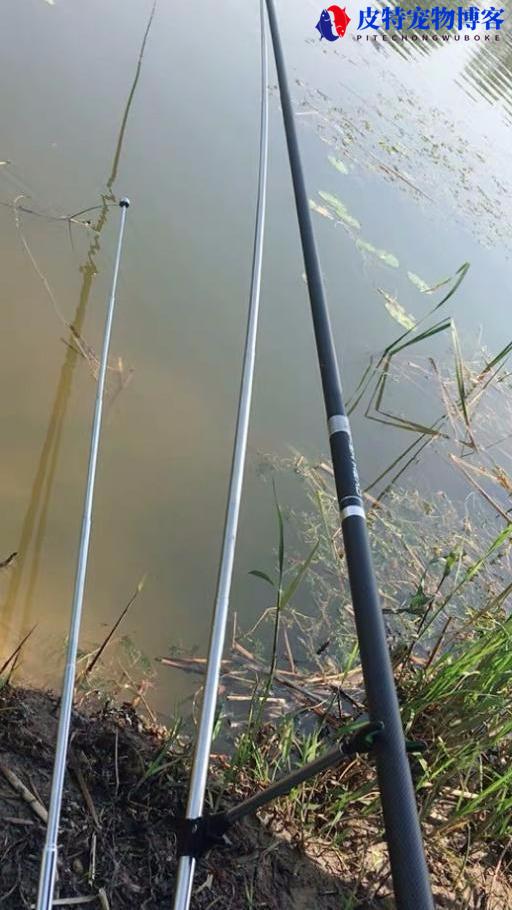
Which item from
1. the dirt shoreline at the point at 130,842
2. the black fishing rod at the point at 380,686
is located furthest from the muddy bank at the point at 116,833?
the black fishing rod at the point at 380,686

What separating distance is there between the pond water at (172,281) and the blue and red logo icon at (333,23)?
79 cm

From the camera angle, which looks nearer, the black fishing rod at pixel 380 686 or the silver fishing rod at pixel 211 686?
the black fishing rod at pixel 380 686

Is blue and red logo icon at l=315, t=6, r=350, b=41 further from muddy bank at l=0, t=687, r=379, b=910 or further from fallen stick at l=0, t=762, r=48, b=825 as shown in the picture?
fallen stick at l=0, t=762, r=48, b=825

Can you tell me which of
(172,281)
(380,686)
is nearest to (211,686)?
(380,686)

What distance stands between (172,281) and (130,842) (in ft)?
6.96

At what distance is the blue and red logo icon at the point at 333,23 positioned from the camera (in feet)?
19.8

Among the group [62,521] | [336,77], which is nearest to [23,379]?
[62,521]

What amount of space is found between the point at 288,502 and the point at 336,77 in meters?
4.35

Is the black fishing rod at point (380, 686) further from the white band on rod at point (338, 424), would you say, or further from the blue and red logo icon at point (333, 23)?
the blue and red logo icon at point (333, 23)

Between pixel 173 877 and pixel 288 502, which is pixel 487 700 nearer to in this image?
pixel 173 877

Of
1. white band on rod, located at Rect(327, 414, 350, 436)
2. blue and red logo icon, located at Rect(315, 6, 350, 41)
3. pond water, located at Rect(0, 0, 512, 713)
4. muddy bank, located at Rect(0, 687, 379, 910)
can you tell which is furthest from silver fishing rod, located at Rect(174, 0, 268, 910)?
blue and red logo icon, located at Rect(315, 6, 350, 41)

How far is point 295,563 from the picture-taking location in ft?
7.44

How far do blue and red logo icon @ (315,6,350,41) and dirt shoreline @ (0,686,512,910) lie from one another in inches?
240

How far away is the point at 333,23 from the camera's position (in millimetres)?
6230
